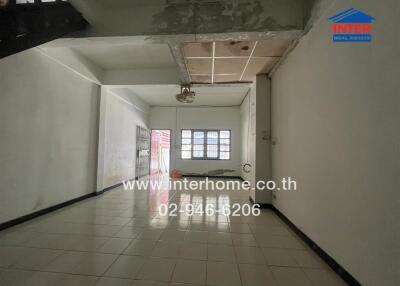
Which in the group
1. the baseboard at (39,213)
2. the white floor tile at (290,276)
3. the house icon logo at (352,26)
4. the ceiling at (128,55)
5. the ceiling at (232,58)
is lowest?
the white floor tile at (290,276)

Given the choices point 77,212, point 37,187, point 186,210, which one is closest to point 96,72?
point 37,187

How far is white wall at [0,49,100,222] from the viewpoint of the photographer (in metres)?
2.85

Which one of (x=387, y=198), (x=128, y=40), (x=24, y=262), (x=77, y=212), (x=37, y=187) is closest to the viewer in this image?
(x=387, y=198)

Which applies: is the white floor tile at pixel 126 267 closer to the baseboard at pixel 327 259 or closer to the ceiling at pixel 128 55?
the baseboard at pixel 327 259

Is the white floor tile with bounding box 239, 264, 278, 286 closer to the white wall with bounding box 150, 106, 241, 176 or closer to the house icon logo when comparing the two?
the house icon logo

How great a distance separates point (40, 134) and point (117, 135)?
9.34 feet

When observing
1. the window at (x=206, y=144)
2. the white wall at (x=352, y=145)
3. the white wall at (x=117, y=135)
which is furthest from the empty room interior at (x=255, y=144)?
the window at (x=206, y=144)

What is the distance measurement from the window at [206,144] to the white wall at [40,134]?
4936mm

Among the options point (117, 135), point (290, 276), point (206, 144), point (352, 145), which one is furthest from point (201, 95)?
point (290, 276)

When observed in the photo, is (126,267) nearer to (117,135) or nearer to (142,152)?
(117,135)

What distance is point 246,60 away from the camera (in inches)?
139

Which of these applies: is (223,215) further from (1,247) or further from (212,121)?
(212,121)

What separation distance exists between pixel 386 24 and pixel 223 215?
129 inches

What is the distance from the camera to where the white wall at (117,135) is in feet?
17.6
